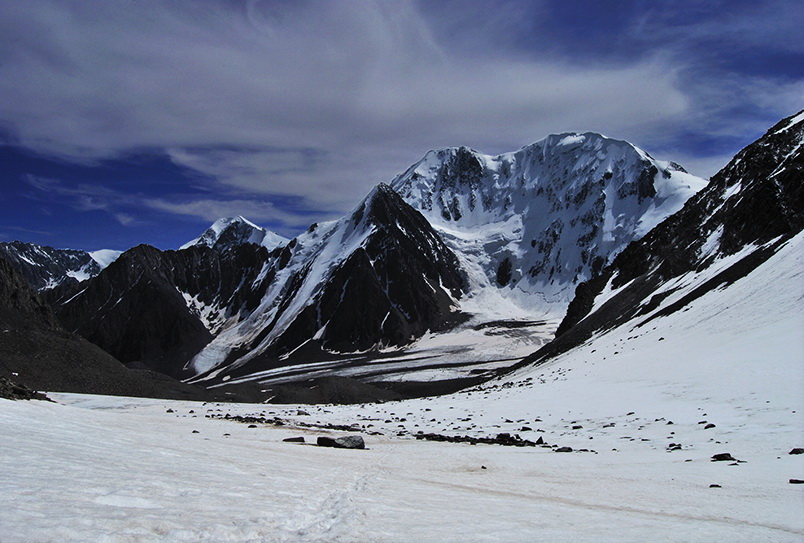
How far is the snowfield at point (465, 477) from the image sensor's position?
536 cm

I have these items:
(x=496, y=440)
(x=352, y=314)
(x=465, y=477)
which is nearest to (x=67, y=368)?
(x=496, y=440)

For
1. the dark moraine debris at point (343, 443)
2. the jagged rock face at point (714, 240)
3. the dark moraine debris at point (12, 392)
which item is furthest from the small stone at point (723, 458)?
the jagged rock face at point (714, 240)

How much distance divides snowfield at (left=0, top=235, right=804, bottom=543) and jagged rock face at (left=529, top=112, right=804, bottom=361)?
84.3 ft

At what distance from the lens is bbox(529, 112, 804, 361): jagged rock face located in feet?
153

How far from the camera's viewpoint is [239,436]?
1748cm

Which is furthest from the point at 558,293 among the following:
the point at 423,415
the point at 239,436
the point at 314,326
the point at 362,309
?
the point at 239,436

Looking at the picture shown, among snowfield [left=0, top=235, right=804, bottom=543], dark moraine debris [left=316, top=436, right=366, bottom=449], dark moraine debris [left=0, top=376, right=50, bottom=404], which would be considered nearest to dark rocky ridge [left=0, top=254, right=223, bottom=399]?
dark moraine debris [left=0, top=376, right=50, bottom=404]

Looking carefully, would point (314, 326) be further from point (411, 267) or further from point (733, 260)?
point (733, 260)

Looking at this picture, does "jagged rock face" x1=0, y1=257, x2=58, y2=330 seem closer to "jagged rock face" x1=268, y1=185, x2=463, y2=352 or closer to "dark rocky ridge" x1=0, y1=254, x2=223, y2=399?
"dark rocky ridge" x1=0, y1=254, x2=223, y2=399

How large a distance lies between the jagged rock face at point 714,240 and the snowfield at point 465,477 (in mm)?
25687

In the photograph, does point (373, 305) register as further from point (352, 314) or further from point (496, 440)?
point (496, 440)

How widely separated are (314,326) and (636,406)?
163670 mm

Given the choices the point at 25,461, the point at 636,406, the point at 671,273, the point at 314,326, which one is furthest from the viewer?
the point at 314,326

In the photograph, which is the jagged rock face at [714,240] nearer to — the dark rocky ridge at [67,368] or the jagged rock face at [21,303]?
the dark rocky ridge at [67,368]
